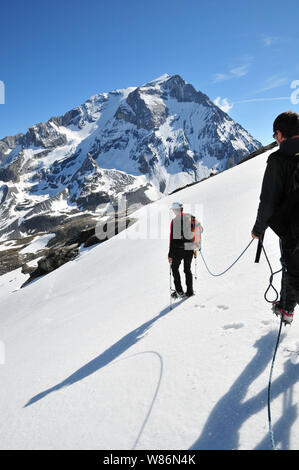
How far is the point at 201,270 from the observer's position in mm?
8430

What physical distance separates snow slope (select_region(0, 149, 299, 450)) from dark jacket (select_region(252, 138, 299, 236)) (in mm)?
1883

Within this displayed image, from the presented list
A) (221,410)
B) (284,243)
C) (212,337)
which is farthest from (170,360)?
(284,243)

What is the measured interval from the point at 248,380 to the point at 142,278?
259 inches

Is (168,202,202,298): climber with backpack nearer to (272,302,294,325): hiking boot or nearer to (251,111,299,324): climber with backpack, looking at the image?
(272,302,294,325): hiking boot

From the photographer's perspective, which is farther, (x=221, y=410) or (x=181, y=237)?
(x=181, y=237)

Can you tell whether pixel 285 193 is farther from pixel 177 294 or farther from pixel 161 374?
pixel 177 294

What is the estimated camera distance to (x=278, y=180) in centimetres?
346

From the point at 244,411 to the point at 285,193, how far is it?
2691 mm

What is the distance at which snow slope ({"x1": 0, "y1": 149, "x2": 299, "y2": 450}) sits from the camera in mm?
2902

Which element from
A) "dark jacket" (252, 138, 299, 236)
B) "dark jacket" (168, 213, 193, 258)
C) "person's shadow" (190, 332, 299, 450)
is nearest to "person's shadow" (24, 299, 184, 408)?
"dark jacket" (168, 213, 193, 258)

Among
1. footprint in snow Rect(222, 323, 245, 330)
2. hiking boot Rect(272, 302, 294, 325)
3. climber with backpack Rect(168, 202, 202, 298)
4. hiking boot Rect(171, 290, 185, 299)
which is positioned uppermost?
climber with backpack Rect(168, 202, 202, 298)

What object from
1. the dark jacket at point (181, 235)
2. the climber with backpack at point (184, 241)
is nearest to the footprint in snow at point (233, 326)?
the climber with backpack at point (184, 241)
